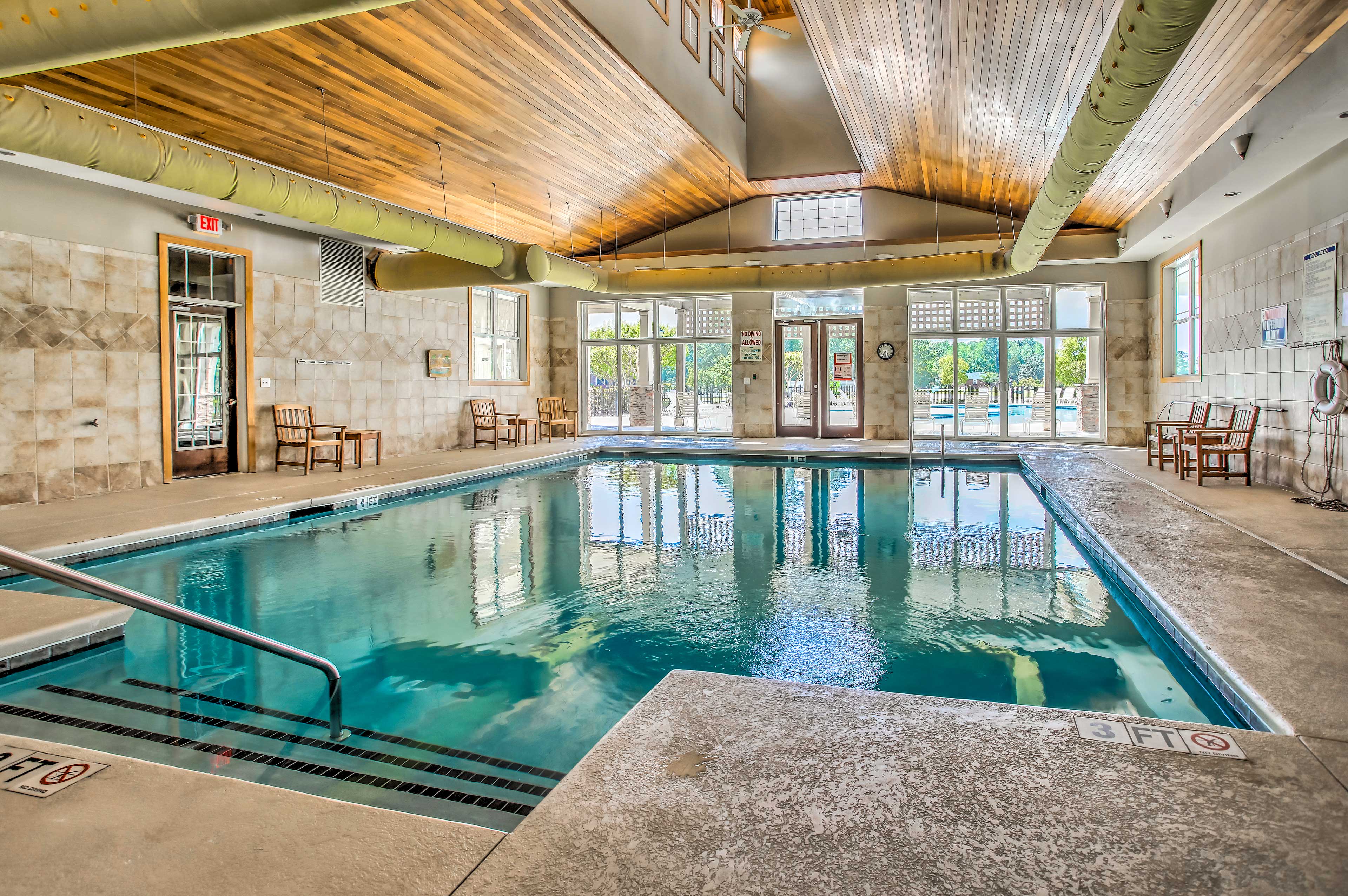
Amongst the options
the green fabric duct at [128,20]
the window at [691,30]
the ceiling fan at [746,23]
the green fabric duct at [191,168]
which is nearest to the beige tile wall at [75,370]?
the green fabric duct at [191,168]

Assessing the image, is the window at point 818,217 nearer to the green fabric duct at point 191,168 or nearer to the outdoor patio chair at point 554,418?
the outdoor patio chair at point 554,418

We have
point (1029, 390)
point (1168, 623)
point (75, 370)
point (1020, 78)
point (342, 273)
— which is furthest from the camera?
point (1029, 390)

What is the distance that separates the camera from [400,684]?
10.7 feet

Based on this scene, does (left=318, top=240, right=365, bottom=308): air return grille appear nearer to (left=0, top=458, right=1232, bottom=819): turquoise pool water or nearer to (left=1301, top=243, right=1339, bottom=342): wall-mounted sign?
(left=0, top=458, right=1232, bottom=819): turquoise pool water

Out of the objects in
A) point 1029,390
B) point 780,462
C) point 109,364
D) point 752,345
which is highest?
point 752,345

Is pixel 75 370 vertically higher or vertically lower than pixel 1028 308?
lower

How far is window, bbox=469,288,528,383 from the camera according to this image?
12562 mm

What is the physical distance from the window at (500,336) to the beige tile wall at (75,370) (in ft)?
16.8

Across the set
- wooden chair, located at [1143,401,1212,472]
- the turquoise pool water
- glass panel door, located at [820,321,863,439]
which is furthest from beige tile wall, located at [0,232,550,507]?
wooden chair, located at [1143,401,1212,472]

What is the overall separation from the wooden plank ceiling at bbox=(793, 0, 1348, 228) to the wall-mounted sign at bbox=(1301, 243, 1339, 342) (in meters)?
1.30

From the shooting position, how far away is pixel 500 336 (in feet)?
43.2

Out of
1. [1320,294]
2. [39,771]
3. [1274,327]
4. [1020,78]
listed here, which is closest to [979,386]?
[1274,327]

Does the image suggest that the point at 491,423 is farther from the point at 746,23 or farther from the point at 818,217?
the point at 746,23

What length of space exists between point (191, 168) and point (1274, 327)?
28.3 feet
